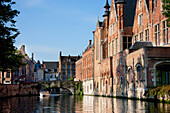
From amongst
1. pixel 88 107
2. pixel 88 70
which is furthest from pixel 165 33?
pixel 88 70

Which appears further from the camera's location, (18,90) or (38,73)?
(38,73)

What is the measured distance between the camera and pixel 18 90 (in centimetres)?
5797

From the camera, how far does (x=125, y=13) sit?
49500mm

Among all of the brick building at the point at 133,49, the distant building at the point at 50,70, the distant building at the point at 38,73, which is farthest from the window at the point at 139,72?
the distant building at the point at 50,70

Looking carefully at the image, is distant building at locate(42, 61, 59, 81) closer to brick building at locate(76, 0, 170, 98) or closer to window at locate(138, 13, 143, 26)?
brick building at locate(76, 0, 170, 98)

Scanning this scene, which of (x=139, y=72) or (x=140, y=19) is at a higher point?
(x=140, y=19)

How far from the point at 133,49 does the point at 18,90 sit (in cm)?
2699

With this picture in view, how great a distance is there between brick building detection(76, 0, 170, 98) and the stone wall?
13170 millimetres

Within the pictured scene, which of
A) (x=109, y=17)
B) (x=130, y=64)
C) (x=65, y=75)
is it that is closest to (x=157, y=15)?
(x=130, y=64)

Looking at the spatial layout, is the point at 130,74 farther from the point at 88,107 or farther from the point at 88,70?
the point at 88,70

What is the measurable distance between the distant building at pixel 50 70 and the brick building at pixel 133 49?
292 ft

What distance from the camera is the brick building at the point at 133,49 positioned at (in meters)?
32.2

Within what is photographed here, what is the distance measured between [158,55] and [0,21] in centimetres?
1566

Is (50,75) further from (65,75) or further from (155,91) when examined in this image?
(155,91)
